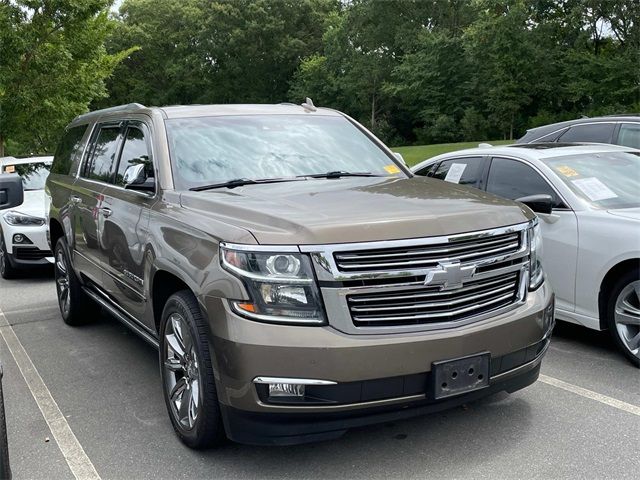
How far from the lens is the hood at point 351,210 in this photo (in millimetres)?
2984

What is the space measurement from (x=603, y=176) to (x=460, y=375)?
9.90 feet

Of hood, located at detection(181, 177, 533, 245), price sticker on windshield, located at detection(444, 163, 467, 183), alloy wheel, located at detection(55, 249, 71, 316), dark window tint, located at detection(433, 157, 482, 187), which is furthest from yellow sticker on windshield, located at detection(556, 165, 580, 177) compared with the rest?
alloy wheel, located at detection(55, 249, 71, 316)

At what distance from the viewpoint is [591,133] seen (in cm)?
839

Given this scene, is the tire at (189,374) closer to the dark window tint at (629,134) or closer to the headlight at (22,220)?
the headlight at (22,220)

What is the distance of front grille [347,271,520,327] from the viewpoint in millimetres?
2947

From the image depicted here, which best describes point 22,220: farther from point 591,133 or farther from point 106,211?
point 591,133

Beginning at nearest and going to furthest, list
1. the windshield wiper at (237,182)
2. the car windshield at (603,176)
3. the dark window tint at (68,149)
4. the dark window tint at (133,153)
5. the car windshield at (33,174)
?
the windshield wiper at (237,182) < the dark window tint at (133,153) < the car windshield at (603,176) < the dark window tint at (68,149) < the car windshield at (33,174)

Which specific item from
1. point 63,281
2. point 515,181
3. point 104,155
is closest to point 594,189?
point 515,181

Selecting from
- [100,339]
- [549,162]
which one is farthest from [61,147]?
[549,162]

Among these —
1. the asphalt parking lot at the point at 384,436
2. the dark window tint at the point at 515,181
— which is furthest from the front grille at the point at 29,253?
the dark window tint at the point at 515,181

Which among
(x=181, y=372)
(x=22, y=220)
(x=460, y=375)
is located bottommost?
(x=22, y=220)

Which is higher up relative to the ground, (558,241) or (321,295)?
(321,295)

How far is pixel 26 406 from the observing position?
4258 millimetres

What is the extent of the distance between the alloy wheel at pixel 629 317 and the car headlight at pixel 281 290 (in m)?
2.65
